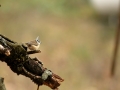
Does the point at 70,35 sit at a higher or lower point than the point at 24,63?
higher

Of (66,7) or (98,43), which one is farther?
(66,7)

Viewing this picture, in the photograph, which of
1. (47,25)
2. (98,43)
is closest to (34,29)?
(47,25)

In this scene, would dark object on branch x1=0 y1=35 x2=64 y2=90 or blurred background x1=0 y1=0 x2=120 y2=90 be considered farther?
blurred background x1=0 y1=0 x2=120 y2=90

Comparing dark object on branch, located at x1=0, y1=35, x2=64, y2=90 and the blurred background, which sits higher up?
the blurred background

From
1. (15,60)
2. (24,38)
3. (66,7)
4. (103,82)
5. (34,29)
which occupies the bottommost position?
(15,60)

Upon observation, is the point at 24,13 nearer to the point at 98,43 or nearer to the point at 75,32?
the point at 75,32
